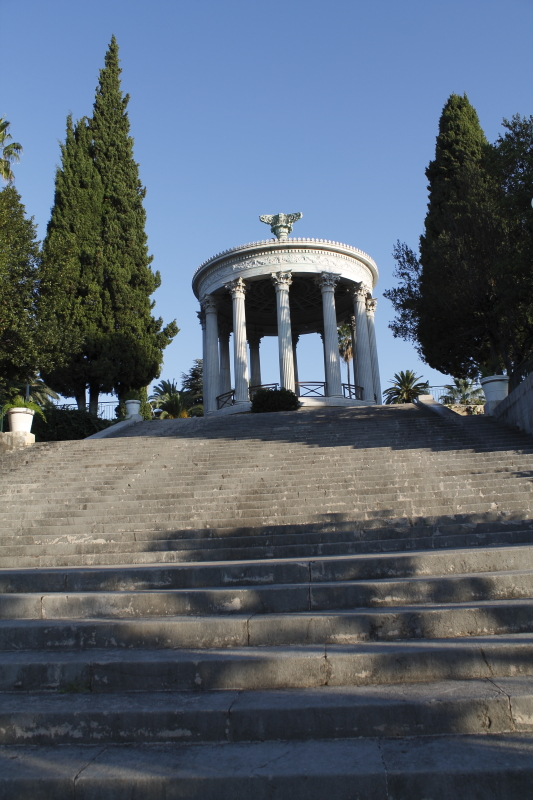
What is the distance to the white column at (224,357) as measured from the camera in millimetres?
33375

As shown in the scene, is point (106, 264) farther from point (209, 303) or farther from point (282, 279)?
point (282, 279)

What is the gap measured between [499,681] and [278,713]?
1.49 metres

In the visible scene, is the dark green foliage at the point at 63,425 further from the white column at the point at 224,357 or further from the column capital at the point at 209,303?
the white column at the point at 224,357

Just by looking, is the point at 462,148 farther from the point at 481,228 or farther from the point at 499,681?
the point at 499,681

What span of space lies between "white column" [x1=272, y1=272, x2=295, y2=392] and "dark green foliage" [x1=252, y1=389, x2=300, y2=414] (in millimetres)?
3416

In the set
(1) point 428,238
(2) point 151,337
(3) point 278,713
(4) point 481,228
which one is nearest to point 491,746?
(3) point 278,713

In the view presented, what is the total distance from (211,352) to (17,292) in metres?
12.6

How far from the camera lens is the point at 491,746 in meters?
3.18

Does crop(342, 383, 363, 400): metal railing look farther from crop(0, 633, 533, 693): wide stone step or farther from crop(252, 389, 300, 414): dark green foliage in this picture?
crop(0, 633, 533, 693): wide stone step

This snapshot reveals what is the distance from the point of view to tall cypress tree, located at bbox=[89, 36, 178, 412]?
2739 cm

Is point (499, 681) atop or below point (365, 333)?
below

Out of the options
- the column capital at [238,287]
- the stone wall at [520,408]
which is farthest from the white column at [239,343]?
the stone wall at [520,408]

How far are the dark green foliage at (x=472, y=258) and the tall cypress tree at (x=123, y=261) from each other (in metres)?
12.0

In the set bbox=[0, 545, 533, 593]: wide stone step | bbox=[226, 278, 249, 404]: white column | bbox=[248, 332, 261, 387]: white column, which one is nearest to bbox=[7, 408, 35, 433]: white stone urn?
bbox=[0, 545, 533, 593]: wide stone step
